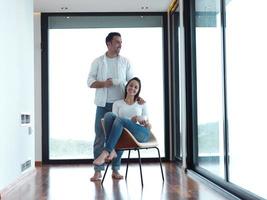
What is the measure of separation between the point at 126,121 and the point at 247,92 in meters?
1.34

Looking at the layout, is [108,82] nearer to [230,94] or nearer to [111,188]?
[111,188]

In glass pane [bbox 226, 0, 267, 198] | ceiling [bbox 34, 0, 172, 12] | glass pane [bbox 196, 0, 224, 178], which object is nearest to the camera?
glass pane [bbox 226, 0, 267, 198]

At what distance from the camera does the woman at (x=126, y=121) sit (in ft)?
13.0

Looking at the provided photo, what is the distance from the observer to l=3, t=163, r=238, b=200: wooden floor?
326 cm

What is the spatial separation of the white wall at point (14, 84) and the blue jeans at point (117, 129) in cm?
80

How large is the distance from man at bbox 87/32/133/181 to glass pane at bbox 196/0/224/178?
75cm

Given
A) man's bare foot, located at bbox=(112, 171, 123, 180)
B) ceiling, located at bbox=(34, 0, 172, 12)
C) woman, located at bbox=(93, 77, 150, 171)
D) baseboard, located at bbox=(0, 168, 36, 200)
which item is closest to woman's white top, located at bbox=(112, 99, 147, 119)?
woman, located at bbox=(93, 77, 150, 171)

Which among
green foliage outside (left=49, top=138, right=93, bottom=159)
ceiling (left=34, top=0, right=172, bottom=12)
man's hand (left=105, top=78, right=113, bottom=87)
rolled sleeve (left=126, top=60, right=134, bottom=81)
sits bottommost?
green foliage outside (left=49, top=138, right=93, bottom=159)

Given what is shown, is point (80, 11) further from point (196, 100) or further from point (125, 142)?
point (125, 142)

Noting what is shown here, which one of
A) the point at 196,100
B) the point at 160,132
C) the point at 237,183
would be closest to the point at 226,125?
the point at 237,183

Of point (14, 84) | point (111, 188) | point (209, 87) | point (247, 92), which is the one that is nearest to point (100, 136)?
point (111, 188)

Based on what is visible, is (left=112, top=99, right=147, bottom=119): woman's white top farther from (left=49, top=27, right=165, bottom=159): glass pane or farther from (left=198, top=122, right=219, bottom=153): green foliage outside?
(left=49, top=27, right=165, bottom=159): glass pane

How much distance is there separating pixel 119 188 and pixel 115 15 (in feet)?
10.6

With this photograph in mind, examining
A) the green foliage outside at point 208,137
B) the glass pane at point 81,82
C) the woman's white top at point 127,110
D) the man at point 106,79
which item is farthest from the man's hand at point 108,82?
the glass pane at point 81,82
